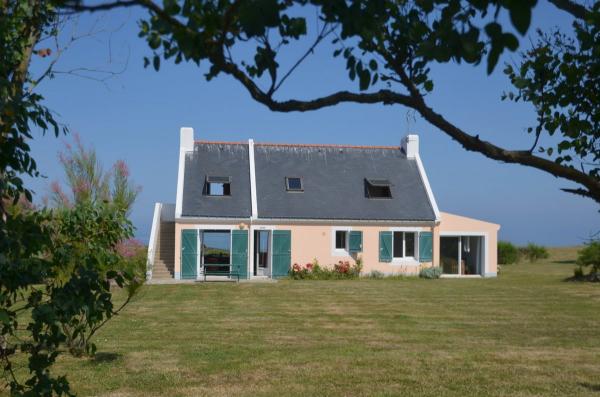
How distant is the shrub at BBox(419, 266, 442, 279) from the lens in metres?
26.0

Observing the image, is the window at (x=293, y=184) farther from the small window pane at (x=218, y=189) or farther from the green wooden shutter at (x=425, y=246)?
the green wooden shutter at (x=425, y=246)

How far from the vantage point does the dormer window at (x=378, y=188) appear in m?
26.9

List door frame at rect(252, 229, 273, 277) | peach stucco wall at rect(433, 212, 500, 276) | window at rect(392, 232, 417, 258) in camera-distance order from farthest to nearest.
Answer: peach stucco wall at rect(433, 212, 500, 276) → window at rect(392, 232, 417, 258) → door frame at rect(252, 229, 273, 277)

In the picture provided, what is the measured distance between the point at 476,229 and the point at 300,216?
24.6 ft

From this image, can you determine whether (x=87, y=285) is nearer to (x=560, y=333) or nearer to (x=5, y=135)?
(x=5, y=135)

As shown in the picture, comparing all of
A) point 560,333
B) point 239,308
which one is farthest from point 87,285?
point 239,308

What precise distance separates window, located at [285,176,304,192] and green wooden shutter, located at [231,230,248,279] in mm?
2866

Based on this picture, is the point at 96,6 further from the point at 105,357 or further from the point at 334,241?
the point at 334,241

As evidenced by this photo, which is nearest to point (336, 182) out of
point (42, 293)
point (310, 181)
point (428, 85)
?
point (310, 181)

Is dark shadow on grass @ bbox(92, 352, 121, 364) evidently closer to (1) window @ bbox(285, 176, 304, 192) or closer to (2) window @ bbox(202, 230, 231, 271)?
(2) window @ bbox(202, 230, 231, 271)

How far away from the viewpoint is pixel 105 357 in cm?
923

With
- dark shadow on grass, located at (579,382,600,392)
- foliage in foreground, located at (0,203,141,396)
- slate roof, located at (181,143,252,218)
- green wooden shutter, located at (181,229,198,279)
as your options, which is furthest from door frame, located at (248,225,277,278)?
foliage in foreground, located at (0,203,141,396)

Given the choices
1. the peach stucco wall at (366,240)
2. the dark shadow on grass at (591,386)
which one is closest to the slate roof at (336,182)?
the peach stucco wall at (366,240)

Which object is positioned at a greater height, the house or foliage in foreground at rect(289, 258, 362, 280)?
the house
